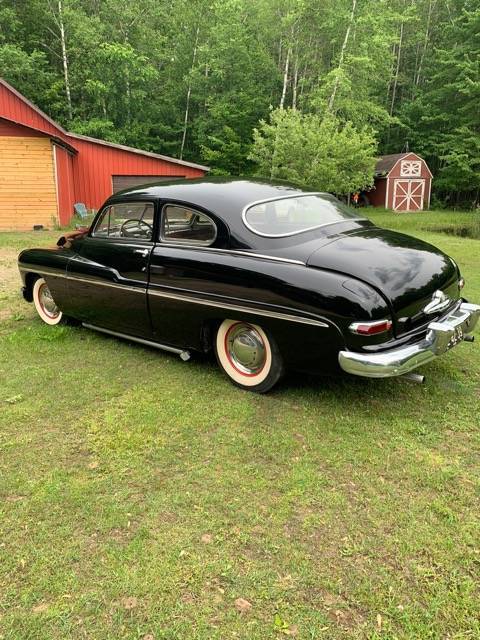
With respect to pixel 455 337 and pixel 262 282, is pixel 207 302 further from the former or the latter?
pixel 455 337

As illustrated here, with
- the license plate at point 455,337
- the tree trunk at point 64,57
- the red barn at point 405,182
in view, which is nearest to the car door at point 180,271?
the license plate at point 455,337

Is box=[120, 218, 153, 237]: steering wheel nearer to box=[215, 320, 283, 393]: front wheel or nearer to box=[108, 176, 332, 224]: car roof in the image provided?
box=[108, 176, 332, 224]: car roof

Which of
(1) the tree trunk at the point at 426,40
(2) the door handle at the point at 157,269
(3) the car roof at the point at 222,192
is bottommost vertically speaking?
(2) the door handle at the point at 157,269

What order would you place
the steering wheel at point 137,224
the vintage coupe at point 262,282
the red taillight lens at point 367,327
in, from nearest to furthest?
the red taillight lens at point 367,327 < the vintage coupe at point 262,282 < the steering wheel at point 137,224

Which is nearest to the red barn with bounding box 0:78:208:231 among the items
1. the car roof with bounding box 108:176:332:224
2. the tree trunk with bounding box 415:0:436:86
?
the car roof with bounding box 108:176:332:224

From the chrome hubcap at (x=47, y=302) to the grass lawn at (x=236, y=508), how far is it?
5.22 feet

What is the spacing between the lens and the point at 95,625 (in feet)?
6.31

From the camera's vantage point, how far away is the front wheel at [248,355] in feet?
12.3

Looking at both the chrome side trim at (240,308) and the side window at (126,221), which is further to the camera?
the side window at (126,221)

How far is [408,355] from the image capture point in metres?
3.30

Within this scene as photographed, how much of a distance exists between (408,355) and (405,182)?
36087 millimetres

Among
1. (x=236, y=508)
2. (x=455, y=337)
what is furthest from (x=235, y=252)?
(x=236, y=508)

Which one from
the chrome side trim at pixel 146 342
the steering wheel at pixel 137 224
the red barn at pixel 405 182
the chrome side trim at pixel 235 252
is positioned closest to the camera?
the chrome side trim at pixel 235 252

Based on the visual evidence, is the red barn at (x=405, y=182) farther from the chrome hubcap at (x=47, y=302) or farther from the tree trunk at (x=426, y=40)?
the chrome hubcap at (x=47, y=302)
